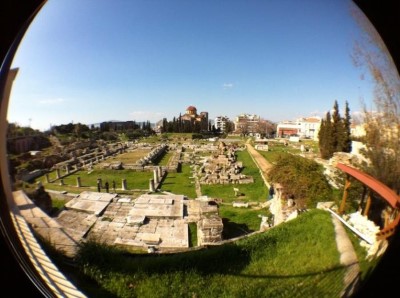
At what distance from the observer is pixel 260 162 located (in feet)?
9.62

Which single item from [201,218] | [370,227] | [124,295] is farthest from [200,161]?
[370,227]

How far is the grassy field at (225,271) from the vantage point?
2.19m

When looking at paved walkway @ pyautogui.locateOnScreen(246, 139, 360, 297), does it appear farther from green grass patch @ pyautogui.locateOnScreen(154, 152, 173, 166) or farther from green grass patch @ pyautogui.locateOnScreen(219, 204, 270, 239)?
green grass patch @ pyautogui.locateOnScreen(154, 152, 173, 166)

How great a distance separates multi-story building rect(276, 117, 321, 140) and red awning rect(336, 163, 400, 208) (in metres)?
0.49

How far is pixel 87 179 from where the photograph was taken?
2562 mm

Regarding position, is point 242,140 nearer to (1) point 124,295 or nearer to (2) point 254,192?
(2) point 254,192

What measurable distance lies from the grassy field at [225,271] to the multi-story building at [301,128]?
33.2 inches

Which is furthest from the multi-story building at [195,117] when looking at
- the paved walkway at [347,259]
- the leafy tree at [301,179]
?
the paved walkway at [347,259]

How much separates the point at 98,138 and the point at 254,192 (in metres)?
2.22

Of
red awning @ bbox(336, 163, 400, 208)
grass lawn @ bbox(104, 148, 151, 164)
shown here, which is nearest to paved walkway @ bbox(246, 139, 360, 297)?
red awning @ bbox(336, 163, 400, 208)

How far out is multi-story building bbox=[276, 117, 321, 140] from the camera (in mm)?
2232

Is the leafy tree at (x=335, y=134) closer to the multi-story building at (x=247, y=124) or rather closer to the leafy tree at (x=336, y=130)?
the leafy tree at (x=336, y=130)

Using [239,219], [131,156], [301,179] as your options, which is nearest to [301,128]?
[301,179]

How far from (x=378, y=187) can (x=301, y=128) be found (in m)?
0.87
